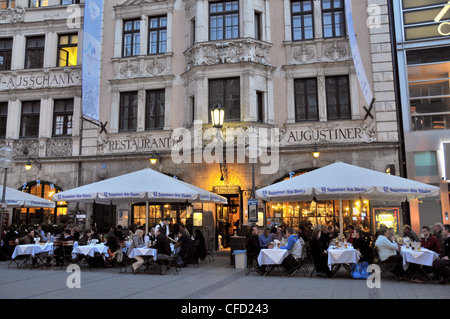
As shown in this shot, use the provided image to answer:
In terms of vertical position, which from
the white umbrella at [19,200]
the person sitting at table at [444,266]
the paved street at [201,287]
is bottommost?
the paved street at [201,287]

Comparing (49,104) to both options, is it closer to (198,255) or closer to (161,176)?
(161,176)

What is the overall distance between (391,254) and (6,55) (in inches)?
869

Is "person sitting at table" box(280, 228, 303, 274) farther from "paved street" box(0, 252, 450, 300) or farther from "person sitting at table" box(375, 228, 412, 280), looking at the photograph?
"person sitting at table" box(375, 228, 412, 280)

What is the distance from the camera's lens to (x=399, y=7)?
60.3 feet

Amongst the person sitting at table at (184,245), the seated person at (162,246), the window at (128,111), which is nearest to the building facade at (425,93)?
the person sitting at table at (184,245)

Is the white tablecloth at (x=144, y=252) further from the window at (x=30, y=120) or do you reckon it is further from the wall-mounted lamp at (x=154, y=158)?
the window at (x=30, y=120)

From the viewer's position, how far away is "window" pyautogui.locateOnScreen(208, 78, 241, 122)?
18.7 meters

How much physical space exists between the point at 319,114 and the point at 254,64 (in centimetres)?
373

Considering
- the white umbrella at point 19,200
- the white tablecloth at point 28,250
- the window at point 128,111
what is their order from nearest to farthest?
the white tablecloth at point 28,250 → the white umbrella at point 19,200 → the window at point 128,111

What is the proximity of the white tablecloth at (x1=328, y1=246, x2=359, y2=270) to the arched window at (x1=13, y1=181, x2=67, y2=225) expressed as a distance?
1475 cm

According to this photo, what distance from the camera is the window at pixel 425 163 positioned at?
16938mm

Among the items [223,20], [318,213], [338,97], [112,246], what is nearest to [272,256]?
[112,246]

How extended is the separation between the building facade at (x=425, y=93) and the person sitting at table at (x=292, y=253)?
7.65m

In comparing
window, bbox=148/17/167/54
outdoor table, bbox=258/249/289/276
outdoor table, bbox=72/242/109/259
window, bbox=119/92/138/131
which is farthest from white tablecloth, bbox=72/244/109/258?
window, bbox=148/17/167/54
